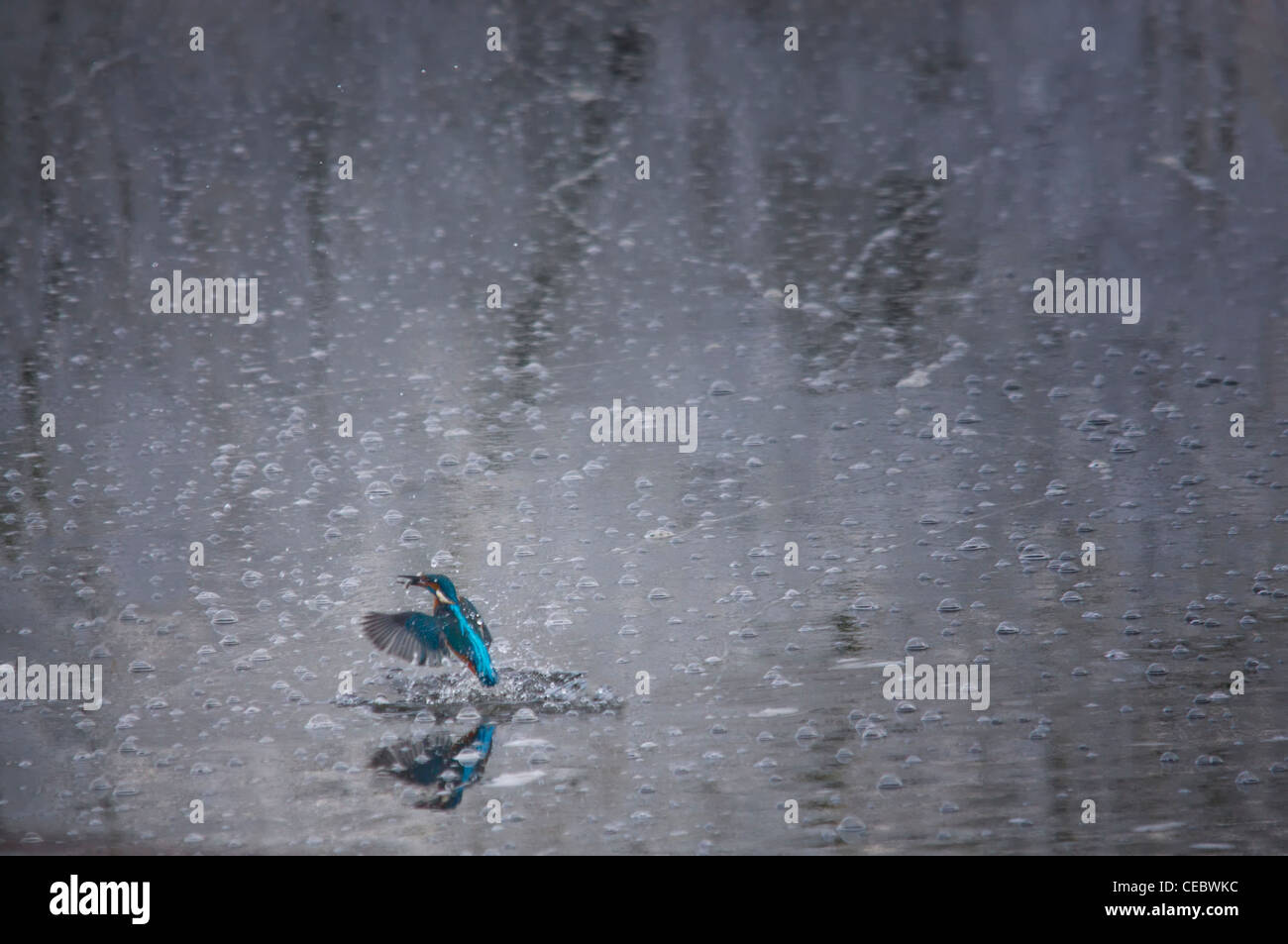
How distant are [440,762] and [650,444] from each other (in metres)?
0.92

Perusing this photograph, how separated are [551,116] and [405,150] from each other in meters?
0.42

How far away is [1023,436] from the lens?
9.10 feet

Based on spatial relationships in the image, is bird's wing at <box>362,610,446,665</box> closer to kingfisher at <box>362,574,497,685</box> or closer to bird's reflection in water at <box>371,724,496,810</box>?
kingfisher at <box>362,574,497,685</box>

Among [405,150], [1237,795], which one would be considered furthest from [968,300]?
[405,150]

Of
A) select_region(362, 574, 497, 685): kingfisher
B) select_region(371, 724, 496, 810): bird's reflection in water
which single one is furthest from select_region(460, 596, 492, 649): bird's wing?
select_region(371, 724, 496, 810): bird's reflection in water

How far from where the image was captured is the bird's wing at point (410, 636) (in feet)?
7.50

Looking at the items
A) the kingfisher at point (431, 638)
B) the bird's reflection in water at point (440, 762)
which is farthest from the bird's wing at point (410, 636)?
the bird's reflection in water at point (440, 762)

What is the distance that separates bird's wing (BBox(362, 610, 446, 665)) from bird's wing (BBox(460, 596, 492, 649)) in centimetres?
6

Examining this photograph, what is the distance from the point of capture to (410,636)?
2.29 metres

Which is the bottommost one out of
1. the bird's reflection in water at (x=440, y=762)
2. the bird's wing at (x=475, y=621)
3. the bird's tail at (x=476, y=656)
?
the bird's reflection in water at (x=440, y=762)

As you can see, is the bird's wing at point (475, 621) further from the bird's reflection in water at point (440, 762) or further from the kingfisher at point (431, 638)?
the bird's reflection in water at point (440, 762)

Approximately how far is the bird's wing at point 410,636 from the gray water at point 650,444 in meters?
0.07

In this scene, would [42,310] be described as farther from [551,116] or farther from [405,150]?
[551,116]
